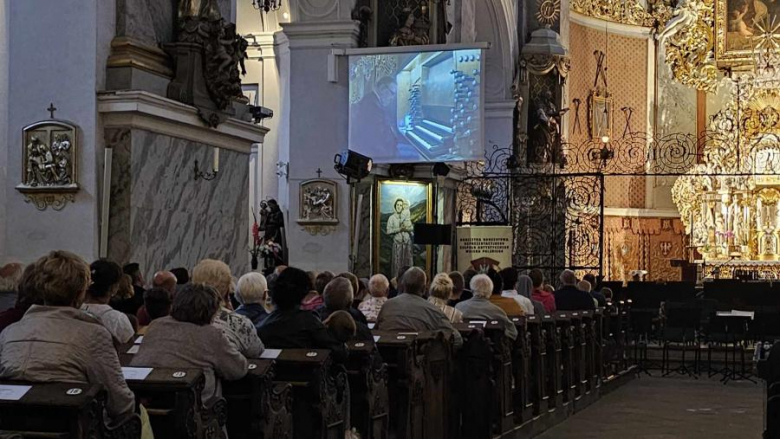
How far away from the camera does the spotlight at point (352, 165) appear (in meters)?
14.5

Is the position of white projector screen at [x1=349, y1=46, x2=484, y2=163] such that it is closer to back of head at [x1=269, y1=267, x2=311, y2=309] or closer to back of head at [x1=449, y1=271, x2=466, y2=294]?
back of head at [x1=449, y1=271, x2=466, y2=294]

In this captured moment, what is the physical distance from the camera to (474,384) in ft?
29.0

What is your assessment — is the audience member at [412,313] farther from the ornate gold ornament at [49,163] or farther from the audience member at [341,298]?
the ornate gold ornament at [49,163]

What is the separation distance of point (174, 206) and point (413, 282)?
3.27 m

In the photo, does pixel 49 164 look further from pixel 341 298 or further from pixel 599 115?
pixel 599 115

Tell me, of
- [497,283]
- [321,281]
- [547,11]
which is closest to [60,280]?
[321,281]

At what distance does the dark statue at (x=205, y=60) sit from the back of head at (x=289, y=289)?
4592 mm

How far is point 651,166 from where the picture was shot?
27.6 meters

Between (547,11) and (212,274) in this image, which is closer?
(212,274)

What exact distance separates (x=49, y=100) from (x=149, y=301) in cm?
391

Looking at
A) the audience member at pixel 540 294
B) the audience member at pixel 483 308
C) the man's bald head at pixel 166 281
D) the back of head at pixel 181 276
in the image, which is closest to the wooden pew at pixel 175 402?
the man's bald head at pixel 166 281

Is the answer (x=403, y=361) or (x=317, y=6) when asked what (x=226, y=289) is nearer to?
(x=403, y=361)

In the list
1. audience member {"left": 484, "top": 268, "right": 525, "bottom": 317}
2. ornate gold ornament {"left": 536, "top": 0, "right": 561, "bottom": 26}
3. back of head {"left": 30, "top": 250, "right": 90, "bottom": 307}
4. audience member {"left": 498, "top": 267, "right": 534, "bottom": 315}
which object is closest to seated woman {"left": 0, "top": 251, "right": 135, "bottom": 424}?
back of head {"left": 30, "top": 250, "right": 90, "bottom": 307}

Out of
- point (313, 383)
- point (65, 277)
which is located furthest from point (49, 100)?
point (65, 277)
